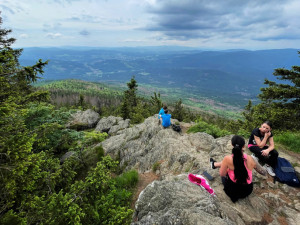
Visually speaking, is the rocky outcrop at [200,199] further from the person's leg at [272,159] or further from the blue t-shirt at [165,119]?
the blue t-shirt at [165,119]

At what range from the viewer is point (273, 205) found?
5.81 metres

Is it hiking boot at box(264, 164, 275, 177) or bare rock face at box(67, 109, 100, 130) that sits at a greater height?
hiking boot at box(264, 164, 275, 177)

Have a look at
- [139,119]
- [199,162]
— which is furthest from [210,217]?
[139,119]

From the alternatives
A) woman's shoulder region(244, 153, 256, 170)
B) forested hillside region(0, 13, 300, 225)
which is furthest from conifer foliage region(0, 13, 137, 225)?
woman's shoulder region(244, 153, 256, 170)

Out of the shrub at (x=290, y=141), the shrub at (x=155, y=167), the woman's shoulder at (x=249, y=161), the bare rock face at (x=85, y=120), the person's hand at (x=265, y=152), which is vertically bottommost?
the bare rock face at (x=85, y=120)

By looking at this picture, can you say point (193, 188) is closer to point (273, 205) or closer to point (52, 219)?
point (273, 205)

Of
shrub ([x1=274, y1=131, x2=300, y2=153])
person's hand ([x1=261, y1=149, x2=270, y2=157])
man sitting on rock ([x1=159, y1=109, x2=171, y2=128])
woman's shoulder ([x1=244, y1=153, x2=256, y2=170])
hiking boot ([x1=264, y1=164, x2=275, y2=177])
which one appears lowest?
man sitting on rock ([x1=159, y1=109, x2=171, y2=128])

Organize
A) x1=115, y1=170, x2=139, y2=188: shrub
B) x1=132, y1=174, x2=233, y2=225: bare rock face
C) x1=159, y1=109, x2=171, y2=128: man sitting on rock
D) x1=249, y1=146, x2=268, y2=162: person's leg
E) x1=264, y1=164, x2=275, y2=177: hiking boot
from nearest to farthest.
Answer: x1=132, y1=174, x2=233, y2=225: bare rock face → x1=264, y1=164, x2=275, y2=177: hiking boot → x1=249, y1=146, x2=268, y2=162: person's leg → x1=115, y1=170, x2=139, y2=188: shrub → x1=159, y1=109, x2=171, y2=128: man sitting on rock

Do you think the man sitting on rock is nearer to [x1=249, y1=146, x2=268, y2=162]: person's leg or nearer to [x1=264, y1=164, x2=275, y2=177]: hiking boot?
[x1=249, y1=146, x2=268, y2=162]: person's leg

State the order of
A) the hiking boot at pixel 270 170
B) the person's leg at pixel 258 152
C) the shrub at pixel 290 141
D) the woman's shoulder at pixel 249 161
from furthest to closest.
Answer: the shrub at pixel 290 141 → the person's leg at pixel 258 152 → the hiking boot at pixel 270 170 → the woman's shoulder at pixel 249 161

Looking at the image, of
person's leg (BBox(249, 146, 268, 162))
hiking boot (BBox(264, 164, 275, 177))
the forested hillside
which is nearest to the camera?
the forested hillside

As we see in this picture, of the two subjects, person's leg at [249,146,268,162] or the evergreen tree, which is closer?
person's leg at [249,146,268,162]

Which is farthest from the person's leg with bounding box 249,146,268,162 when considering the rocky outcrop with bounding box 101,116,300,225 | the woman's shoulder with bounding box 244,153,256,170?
the woman's shoulder with bounding box 244,153,256,170

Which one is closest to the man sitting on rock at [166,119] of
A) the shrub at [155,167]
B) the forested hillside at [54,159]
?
the forested hillside at [54,159]
